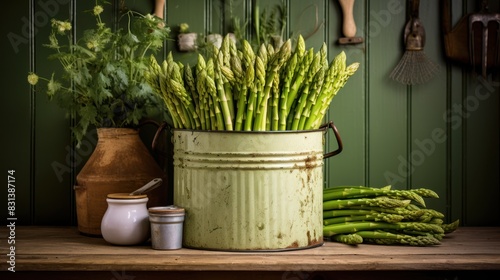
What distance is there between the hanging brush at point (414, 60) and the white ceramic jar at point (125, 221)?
1.23 metres

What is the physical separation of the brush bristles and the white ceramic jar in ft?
4.03

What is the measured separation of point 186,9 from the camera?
2.69 metres

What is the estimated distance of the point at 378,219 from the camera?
7.52 ft

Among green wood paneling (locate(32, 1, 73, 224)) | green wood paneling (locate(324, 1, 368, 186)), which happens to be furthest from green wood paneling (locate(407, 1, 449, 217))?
green wood paneling (locate(32, 1, 73, 224))

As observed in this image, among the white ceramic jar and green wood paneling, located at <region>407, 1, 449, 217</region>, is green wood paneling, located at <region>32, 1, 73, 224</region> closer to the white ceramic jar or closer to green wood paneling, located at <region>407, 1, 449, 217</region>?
the white ceramic jar

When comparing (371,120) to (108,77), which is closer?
(108,77)

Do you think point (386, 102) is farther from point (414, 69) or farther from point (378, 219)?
point (378, 219)

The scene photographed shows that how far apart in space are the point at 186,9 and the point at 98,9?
0.42m

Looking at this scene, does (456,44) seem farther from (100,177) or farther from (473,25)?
(100,177)

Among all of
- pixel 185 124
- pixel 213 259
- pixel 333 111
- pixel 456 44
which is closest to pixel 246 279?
pixel 213 259

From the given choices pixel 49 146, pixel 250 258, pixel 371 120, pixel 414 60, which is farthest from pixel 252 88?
pixel 49 146

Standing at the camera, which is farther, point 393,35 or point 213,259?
point 393,35

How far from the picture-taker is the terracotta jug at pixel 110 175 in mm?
2373

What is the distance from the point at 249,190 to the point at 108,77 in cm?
71
